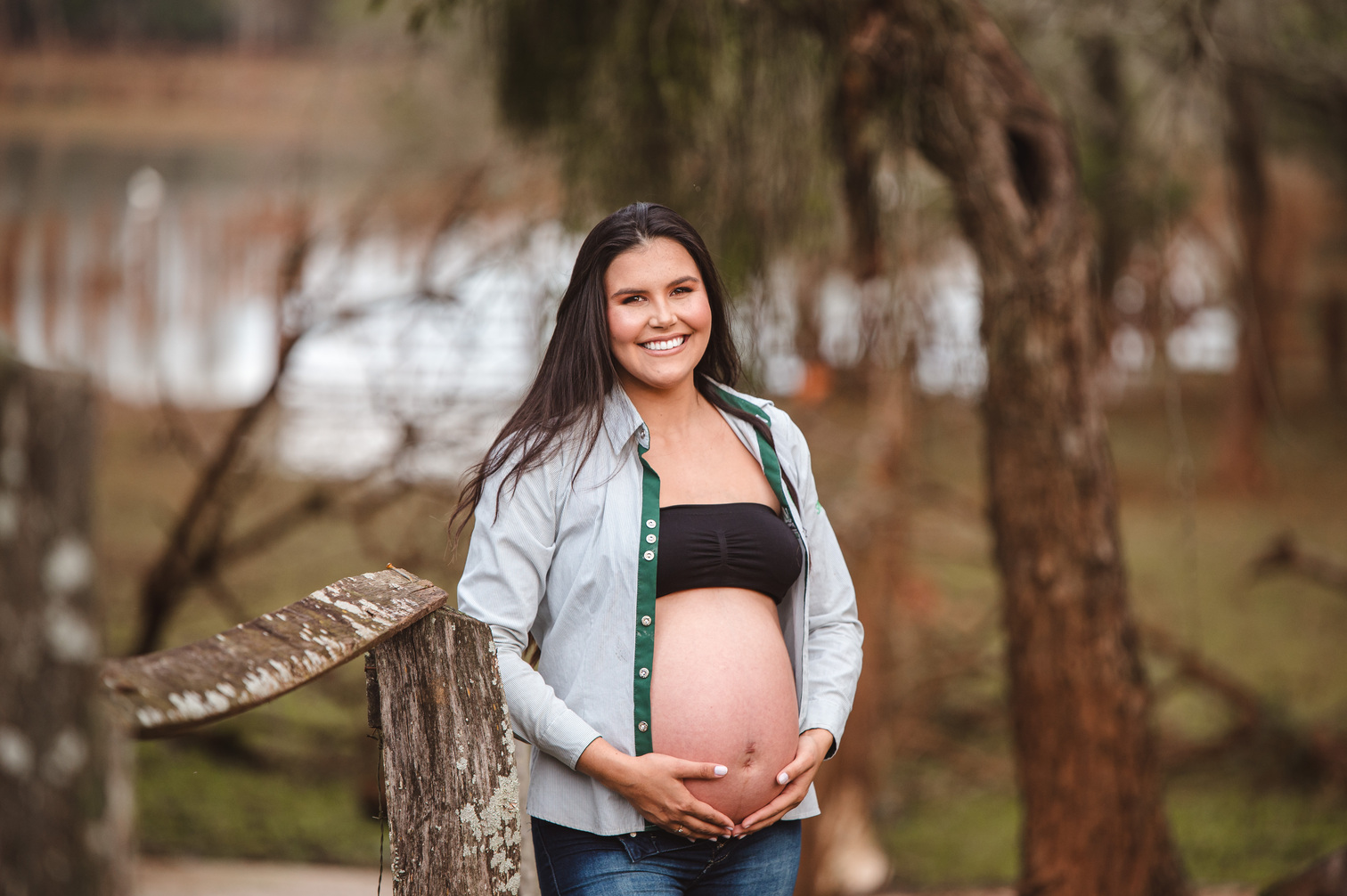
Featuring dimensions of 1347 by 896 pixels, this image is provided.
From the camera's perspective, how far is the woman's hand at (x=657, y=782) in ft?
5.80

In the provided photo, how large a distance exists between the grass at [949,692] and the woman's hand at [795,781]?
6.36 ft

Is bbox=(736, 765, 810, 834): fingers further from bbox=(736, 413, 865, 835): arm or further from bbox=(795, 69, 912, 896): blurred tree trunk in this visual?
bbox=(795, 69, 912, 896): blurred tree trunk

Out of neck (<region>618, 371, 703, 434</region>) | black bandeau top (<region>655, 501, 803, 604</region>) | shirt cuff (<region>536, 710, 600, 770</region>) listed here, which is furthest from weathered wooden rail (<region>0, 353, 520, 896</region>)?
neck (<region>618, 371, 703, 434</region>)

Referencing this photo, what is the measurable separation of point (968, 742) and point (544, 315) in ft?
17.5

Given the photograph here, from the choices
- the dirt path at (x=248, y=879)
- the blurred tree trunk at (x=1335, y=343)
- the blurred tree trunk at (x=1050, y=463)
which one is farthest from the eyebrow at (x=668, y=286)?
the blurred tree trunk at (x=1335, y=343)

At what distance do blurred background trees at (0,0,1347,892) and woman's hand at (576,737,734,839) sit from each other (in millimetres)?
1362

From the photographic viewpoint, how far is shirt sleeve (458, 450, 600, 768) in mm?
1770

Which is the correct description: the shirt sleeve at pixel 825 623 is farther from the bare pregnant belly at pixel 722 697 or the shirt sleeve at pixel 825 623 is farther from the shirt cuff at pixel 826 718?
the bare pregnant belly at pixel 722 697

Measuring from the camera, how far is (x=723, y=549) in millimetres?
1914

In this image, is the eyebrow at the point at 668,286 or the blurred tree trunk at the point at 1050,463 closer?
the eyebrow at the point at 668,286

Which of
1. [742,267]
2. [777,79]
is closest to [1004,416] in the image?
[742,267]

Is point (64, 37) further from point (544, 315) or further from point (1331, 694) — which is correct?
point (1331, 694)

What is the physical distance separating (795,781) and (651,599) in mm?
388

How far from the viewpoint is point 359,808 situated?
7176 millimetres
